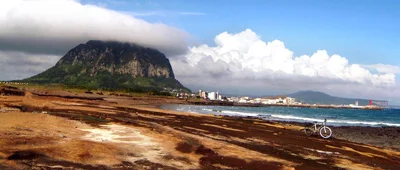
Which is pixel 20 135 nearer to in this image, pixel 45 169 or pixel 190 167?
pixel 45 169

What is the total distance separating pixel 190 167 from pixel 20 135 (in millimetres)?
9094

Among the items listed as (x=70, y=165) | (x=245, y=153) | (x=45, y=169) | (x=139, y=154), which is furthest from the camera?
(x=245, y=153)

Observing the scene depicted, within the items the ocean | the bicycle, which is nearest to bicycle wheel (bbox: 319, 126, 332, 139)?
the bicycle

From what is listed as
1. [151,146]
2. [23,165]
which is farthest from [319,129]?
[23,165]

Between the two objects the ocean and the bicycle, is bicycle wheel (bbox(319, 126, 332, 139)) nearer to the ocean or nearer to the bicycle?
the bicycle

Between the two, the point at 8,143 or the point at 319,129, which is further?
the point at 319,129

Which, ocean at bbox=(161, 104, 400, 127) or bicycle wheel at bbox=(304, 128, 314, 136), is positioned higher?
bicycle wheel at bbox=(304, 128, 314, 136)

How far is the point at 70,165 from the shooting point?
12.9 metres

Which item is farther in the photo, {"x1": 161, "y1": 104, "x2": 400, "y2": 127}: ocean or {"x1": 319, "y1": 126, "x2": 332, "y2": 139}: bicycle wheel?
{"x1": 161, "y1": 104, "x2": 400, "y2": 127}: ocean

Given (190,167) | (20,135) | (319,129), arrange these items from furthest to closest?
(319,129), (20,135), (190,167)

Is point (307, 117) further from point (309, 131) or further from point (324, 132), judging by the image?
point (324, 132)

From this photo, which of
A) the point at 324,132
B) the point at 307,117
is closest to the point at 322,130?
the point at 324,132

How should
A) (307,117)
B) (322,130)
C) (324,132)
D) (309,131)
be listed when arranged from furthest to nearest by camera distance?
(307,117)
(309,131)
(322,130)
(324,132)

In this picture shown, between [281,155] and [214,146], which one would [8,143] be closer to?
[214,146]
